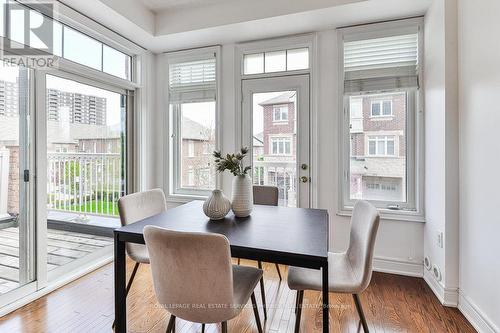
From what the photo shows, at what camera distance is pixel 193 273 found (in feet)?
3.75

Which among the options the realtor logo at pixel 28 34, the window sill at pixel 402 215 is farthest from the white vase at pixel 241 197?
the realtor logo at pixel 28 34

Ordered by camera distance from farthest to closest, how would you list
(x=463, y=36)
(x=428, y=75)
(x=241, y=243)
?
Result: (x=428, y=75) → (x=463, y=36) → (x=241, y=243)

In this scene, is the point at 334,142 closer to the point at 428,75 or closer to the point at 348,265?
the point at 428,75

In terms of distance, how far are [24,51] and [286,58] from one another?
2363mm

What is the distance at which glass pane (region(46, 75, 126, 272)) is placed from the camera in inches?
98.7

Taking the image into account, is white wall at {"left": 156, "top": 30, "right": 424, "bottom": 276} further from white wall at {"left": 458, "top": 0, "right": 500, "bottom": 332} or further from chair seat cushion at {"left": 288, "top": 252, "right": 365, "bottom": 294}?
chair seat cushion at {"left": 288, "top": 252, "right": 365, "bottom": 294}

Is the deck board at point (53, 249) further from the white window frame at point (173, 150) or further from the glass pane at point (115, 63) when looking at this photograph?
the glass pane at point (115, 63)

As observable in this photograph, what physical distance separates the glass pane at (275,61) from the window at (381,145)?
1.23 meters

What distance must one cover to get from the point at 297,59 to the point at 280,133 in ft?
2.71

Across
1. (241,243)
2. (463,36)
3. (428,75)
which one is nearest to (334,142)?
(428,75)

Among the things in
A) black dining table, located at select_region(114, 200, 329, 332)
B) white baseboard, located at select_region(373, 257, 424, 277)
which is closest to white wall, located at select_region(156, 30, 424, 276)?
white baseboard, located at select_region(373, 257, 424, 277)

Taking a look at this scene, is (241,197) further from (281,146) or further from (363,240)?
(281,146)

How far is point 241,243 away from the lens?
1.29 meters

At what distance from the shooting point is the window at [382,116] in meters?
2.63
